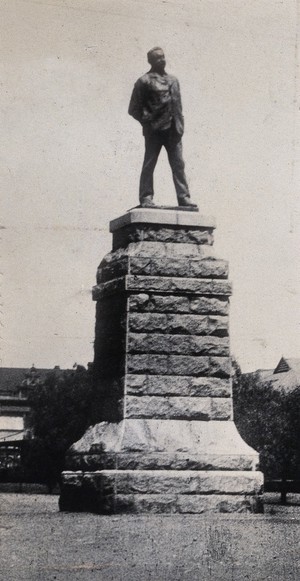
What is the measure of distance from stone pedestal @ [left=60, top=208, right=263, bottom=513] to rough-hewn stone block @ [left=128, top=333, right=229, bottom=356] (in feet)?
0.04

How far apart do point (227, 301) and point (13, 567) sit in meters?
5.84

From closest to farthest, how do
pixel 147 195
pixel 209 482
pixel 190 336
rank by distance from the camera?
pixel 209 482 < pixel 190 336 < pixel 147 195

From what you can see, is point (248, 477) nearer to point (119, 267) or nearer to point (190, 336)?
point (190, 336)

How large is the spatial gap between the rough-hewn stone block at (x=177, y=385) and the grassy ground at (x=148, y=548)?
1.63 m

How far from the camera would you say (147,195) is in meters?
13.0

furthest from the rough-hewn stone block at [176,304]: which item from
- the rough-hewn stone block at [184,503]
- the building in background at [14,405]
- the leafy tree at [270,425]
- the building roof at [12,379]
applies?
the building roof at [12,379]

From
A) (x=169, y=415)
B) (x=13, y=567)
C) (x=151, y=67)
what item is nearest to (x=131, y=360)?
(x=169, y=415)

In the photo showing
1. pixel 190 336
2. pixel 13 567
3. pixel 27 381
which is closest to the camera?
pixel 13 567

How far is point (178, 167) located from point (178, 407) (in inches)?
124

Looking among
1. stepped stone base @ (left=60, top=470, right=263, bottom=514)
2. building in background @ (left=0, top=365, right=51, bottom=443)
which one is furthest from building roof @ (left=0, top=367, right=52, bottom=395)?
stepped stone base @ (left=60, top=470, right=263, bottom=514)

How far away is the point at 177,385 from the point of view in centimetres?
1205

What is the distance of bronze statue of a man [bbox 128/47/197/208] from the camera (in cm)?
1292

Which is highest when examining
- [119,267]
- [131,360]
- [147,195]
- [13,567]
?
[147,195]

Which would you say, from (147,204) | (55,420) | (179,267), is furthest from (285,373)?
(179,267)
